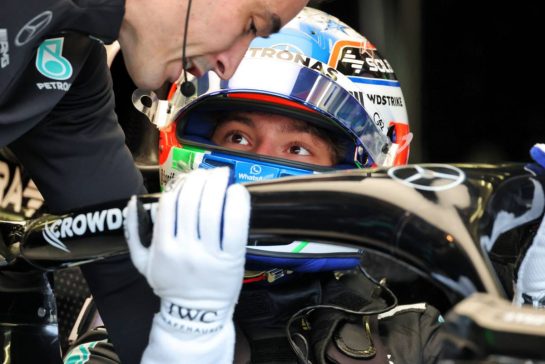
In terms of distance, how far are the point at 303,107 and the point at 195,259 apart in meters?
0.67

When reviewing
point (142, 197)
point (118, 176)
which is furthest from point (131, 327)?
point (142, 197)

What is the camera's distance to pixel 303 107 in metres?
1.44

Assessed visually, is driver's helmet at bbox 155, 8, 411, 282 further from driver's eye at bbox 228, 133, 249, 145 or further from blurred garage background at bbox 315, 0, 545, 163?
blurred garage background at bbox 315, 0, 545, 163

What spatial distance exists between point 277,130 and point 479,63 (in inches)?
23.1

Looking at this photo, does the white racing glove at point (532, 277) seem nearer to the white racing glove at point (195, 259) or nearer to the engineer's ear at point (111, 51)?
the white racing glove at point (195, 259)

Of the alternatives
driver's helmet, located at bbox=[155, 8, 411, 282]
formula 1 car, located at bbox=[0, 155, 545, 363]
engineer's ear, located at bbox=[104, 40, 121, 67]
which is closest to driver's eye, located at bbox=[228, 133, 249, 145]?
driver's helmet, located at bbox=[155, 8, 411, 282]

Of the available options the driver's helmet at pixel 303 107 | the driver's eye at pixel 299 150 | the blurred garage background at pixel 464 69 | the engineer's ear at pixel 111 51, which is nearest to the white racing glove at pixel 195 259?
the driver's helmet at pixel 303 107

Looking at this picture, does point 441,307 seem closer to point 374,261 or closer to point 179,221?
point 374,261

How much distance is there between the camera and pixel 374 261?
952 millimetres

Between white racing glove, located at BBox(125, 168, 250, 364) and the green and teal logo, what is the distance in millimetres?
310

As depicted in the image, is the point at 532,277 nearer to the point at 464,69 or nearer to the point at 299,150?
the point at 299,150

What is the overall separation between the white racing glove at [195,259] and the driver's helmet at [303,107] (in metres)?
0.48

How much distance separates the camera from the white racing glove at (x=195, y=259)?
788 mm

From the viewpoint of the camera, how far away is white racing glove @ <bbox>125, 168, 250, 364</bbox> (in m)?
0.79
